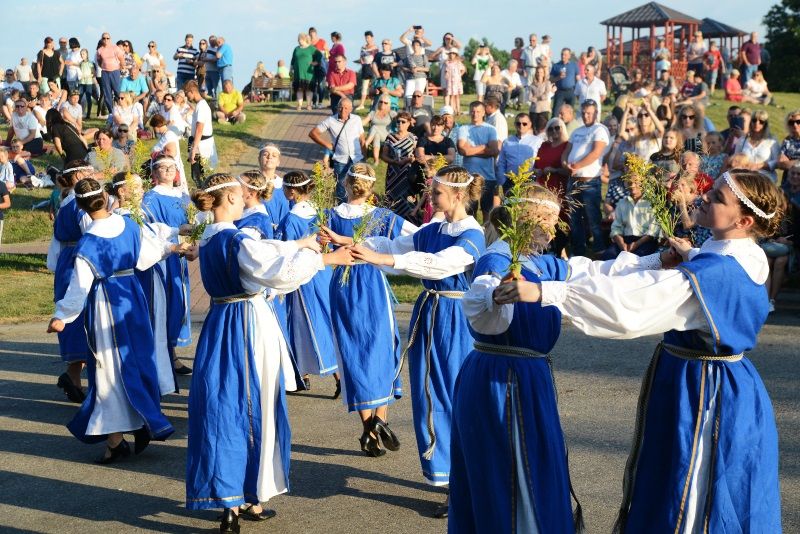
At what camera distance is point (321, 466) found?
7070 millimetres

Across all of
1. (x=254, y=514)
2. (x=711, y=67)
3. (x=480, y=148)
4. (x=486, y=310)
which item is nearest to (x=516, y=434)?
(x=486, y=310)

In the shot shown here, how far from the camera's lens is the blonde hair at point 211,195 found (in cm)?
599

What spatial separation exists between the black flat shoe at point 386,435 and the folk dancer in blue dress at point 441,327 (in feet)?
3.11

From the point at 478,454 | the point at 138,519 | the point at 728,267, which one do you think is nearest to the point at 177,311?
the point at 138,519

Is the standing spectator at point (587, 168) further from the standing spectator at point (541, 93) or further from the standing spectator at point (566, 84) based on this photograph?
the standing spectator at point (566, 84)

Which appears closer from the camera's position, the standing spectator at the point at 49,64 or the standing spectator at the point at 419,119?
the standing spectator at the point at 419,119

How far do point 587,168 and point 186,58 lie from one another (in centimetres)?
1323

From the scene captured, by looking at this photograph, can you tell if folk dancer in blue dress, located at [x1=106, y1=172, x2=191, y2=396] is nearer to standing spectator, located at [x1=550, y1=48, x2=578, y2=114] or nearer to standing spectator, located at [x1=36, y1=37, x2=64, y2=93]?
standing spectator, located at [x1=550, y1=48, x2=578, y2=114]

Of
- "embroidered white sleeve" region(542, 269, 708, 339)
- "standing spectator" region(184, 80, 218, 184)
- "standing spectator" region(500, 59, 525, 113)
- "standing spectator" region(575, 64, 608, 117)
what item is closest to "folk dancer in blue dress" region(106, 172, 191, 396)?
"embroidered white sleeve" region(542, 269, 708, 339)

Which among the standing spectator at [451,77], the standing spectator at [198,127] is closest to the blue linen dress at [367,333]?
the standing spectator at [198,127]

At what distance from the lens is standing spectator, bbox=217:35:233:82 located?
23109 mm

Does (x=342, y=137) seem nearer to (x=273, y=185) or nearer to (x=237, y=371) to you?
(x=273, y=185)

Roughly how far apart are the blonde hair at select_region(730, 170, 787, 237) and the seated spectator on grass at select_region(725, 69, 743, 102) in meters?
24.2

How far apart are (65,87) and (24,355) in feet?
55.9
